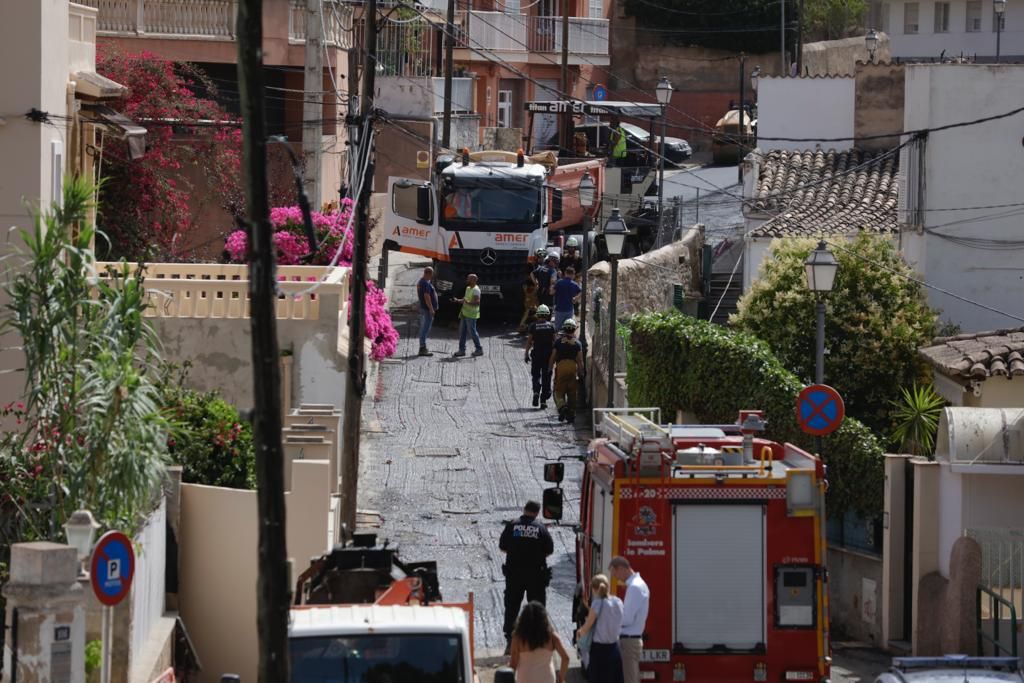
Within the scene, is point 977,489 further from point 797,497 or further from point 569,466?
point 569,466

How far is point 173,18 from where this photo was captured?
36562 mm

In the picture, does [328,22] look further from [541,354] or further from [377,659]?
[377,659]

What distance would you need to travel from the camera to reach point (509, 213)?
107 ft

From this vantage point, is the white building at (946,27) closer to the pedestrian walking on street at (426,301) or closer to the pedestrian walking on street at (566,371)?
the pedestrian walking on street at (426,301)

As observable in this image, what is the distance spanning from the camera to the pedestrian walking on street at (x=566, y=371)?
25.2 meters

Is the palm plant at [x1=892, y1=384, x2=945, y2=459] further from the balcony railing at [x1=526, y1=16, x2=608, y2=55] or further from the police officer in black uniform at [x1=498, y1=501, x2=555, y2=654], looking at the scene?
the balcony railing at [x1=526, y1=16, x2=608, y2=55]

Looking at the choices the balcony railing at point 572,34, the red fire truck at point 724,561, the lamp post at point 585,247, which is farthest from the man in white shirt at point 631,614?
the balcony railing at point 572,34

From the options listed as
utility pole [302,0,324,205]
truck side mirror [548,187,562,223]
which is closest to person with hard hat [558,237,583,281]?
truck side mirror [548,187,562,223]

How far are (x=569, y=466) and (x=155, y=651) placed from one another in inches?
390

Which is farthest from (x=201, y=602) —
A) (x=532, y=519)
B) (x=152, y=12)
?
(x=152, y=12)

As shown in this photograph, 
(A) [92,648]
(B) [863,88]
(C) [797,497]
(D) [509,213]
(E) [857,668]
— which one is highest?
(B) [863,88]

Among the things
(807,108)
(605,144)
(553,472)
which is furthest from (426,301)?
(605,144)

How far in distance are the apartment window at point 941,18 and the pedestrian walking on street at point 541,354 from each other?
44.9m

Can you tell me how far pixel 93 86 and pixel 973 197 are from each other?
13750 millimetres
